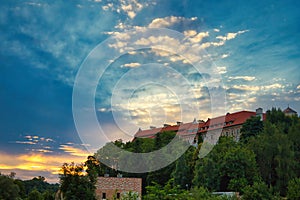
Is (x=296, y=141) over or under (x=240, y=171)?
over

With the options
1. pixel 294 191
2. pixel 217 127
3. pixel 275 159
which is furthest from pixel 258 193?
pixel 217 127

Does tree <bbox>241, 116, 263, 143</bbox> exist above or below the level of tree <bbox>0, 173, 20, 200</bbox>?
above

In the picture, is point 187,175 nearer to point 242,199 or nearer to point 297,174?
point 297,174

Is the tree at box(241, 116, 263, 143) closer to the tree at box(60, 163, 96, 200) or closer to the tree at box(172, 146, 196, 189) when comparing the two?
the tree at box(172, 146, 196, 189)

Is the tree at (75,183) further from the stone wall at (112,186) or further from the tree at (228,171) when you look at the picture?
the tree at (228,171)

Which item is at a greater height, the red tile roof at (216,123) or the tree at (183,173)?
the red tile roof at (216,123)

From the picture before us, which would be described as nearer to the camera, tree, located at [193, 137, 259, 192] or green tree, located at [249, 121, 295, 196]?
green tree, located at [249, 121, 295, 196]

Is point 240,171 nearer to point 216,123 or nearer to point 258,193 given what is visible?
point 258,193

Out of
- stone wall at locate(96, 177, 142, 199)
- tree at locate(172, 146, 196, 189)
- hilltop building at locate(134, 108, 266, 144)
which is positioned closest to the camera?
stone wall at locate(96, 177, 142, 199)

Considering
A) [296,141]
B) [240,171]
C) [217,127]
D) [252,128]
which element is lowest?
[240,171]

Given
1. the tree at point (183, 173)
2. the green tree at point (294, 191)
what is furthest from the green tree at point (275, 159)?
the tree at point (183, 173)

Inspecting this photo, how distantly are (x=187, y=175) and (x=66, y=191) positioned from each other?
784 inches

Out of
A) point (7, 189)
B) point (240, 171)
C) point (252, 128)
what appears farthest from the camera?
point (252, 128)

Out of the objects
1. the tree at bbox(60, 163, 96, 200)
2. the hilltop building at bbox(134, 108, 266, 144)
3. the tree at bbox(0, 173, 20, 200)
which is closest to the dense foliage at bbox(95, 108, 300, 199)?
the tree at bbox(60, 163, 96, 200)
